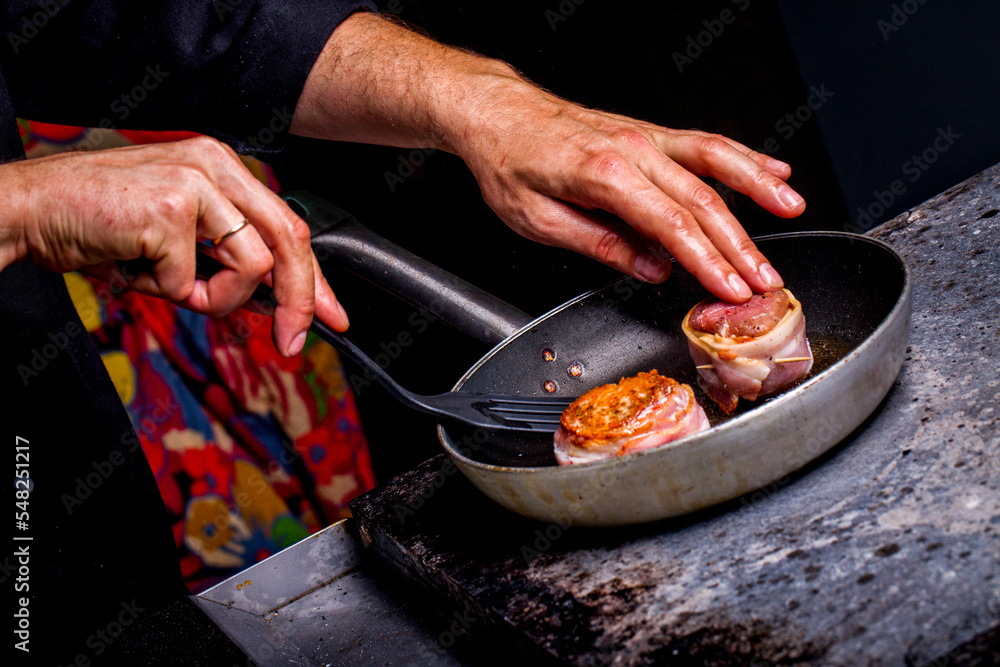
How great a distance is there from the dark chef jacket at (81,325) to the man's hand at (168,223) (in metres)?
0.67

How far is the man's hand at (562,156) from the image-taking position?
1.16 meters

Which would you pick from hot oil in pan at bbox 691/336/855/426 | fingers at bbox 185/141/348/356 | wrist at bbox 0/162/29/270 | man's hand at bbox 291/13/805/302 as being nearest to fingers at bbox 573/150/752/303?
man's hand at bbox 291/13/805/302

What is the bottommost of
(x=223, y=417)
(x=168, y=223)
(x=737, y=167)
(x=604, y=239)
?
(x=223, y=417)

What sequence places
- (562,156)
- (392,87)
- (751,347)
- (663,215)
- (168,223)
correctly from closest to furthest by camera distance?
(168,223)
(751,347)
(663,215)
(562,156)
(392,87)

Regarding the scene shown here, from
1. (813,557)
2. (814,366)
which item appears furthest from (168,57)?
(813,557)

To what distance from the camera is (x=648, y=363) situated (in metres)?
1.37

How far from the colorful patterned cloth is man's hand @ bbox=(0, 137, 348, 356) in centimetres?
110

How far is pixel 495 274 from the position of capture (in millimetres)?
2330

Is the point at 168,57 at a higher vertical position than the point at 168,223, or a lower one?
higher

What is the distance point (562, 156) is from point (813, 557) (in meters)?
0.77

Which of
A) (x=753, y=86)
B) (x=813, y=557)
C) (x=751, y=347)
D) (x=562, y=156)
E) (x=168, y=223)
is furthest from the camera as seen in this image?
(x=753, y=86)

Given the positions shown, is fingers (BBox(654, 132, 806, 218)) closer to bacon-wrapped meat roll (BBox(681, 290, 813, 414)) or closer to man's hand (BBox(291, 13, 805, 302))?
man's hand (BBox(291, 13, 805, 302))

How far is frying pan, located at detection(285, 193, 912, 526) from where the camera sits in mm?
850

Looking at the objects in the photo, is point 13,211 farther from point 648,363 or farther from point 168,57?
point 648,363
